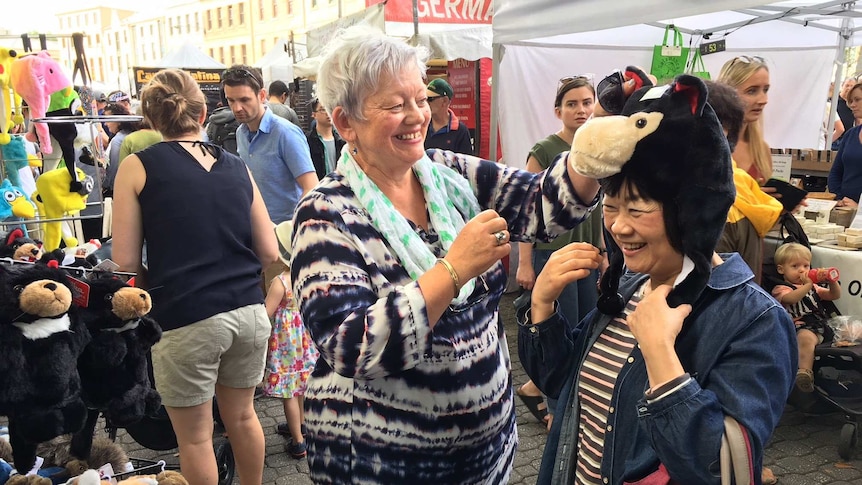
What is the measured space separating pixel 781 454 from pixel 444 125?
387cm

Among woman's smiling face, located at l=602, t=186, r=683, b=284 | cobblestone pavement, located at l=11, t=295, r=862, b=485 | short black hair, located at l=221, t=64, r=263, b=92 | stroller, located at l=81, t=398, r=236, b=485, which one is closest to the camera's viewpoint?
woman's smiling face, located at l=602, t=186, r=683, b=284

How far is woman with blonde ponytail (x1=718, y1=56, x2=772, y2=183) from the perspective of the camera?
9.80 ft

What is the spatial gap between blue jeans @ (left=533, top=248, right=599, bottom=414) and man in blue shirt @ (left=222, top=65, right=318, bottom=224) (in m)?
1.38

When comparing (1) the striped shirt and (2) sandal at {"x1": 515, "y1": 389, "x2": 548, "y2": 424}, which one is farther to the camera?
(2) sandal at {"x1": 515, "y1": 389, "x2": 548, "y2": 424}

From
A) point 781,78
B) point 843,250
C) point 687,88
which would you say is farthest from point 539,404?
point 781,78

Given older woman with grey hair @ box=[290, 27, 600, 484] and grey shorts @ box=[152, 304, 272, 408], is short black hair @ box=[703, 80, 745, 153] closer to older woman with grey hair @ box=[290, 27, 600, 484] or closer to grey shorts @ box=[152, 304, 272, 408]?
older woman with grey hair @ box=[290, 27, 600, 484]

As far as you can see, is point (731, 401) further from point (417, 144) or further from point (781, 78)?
point (781, 78)

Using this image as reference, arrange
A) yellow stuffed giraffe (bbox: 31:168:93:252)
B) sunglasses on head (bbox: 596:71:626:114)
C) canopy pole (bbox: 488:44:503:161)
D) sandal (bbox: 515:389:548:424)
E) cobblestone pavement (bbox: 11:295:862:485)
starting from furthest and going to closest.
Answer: canopy pole (bbox: 488:44:503:161), sandal (bbox: 515:389:548:424), cobblestone pavement (bbox: 11:295:862:485), yellow stuffed giraffe (bbox: 31:168:93:252), sunglasses on head (bbox: 596:71:626:114)

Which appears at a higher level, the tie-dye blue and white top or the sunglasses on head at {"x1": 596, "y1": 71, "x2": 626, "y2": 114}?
the sunglasses on head at {"x1": 596, "y1": 71, "x2": 626, "y2": 114}

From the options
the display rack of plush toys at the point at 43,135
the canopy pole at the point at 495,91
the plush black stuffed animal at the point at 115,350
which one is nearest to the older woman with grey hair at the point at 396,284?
the plush black stuffed animal at the point at 115,350

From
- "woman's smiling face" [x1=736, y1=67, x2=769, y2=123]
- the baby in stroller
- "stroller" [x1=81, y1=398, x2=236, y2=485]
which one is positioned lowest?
"stroller" [x1=81, y1=398, x2=236, y2=485]

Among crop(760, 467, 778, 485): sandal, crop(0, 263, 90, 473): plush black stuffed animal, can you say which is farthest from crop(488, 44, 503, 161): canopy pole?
crop(0, 263, 90, 473): plush black stuffed animal

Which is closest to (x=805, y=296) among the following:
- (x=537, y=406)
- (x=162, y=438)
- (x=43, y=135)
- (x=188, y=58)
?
(x=537, y=406)

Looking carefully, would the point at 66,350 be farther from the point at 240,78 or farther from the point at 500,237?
the point at 240,78
